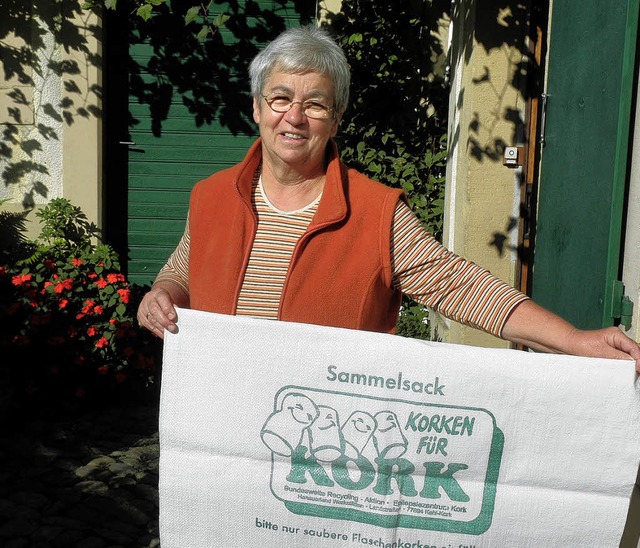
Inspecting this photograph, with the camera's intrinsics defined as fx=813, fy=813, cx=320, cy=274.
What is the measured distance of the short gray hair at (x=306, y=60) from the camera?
2.38m

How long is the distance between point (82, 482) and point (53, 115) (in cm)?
286

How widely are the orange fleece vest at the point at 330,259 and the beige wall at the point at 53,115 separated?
157 inches

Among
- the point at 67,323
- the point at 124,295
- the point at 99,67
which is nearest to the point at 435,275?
the point at 124,295

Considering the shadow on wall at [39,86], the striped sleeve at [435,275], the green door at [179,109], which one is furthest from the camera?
the green door at [179,109]

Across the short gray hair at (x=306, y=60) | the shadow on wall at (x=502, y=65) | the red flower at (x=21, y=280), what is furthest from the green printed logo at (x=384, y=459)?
the red flower at (x=21, y=280)

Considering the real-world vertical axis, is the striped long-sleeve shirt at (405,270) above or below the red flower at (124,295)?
above

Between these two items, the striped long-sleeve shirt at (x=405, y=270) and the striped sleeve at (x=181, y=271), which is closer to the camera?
the striped long-sleeve shirt at (x=405, y=270)

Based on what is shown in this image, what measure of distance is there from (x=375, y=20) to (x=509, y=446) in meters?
4.90

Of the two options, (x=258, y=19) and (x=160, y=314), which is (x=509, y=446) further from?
(x=258, y=19)

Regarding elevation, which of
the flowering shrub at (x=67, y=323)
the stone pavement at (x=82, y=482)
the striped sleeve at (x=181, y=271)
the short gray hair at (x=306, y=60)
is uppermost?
the short gray hair at (x=306, y=60)

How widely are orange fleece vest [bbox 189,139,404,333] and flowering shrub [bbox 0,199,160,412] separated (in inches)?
138

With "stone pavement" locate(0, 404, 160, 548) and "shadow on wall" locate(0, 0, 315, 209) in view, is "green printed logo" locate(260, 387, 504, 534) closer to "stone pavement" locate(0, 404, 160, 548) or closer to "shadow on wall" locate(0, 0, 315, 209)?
"stone pavement" locate(0, 404, 160, 548)

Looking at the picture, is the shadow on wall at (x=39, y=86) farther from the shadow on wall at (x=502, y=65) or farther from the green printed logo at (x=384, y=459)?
the green printed logo at (x=384, y=459)

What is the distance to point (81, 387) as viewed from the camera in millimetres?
5773
